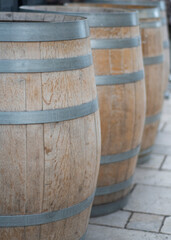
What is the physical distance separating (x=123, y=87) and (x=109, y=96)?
115 millimetres

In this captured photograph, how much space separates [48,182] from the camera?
2.55m

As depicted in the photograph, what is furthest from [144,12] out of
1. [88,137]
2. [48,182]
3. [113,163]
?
[48,182]

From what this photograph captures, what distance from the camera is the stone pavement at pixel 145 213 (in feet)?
11.2

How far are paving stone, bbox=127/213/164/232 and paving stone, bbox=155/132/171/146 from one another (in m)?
1.90

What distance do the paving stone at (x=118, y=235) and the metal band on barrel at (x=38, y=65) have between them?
134 centimetres

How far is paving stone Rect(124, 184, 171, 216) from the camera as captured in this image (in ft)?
12.5

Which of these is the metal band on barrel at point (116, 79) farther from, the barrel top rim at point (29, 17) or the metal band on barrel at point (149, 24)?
the metal band on barrel at point (149, 24)

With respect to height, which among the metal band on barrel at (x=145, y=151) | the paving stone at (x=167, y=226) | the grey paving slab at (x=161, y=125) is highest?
the metal band on barrel at (x=145, y=151)

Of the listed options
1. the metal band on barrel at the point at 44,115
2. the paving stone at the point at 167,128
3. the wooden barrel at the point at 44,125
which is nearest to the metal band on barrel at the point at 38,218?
the wooden barrel at the point at 44,125

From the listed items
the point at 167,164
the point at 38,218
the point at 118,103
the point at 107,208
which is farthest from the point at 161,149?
the point at 38,218

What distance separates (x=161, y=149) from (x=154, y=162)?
439 mm

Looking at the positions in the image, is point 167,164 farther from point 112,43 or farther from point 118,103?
point 112,43

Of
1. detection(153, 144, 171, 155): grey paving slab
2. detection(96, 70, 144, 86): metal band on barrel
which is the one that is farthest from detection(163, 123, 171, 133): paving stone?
detection(96, 70, 144, 86): metal band on barrel

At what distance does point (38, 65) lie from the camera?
2.43 metres
